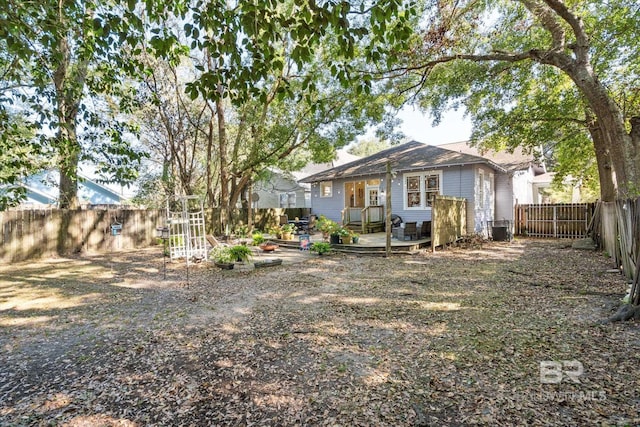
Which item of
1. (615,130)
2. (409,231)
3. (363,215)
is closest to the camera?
(615,130)

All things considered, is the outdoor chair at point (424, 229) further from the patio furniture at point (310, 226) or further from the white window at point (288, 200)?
the white window at point (288, 200)

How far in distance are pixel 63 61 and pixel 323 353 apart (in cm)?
591

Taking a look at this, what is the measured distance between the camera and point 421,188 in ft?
46.5

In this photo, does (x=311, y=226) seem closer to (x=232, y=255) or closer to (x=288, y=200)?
(x=232, y=255)

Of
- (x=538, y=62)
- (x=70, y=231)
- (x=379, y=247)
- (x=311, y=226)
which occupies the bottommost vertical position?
(x=379, y=247)

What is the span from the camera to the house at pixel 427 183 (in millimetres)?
13211

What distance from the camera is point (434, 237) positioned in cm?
1066

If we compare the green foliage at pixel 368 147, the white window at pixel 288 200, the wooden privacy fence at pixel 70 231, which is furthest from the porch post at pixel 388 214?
the green foliage at pixel 368 147

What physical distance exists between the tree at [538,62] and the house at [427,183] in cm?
226

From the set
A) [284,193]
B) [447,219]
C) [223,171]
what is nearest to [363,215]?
[447,219]

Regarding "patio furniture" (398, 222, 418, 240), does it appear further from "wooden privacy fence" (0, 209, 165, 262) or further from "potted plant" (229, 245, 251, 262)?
"wooden privacy fence" (0, 209, 165, 262)

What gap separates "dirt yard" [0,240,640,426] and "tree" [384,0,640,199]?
4.28 m

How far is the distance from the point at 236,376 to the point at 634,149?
396 inches
